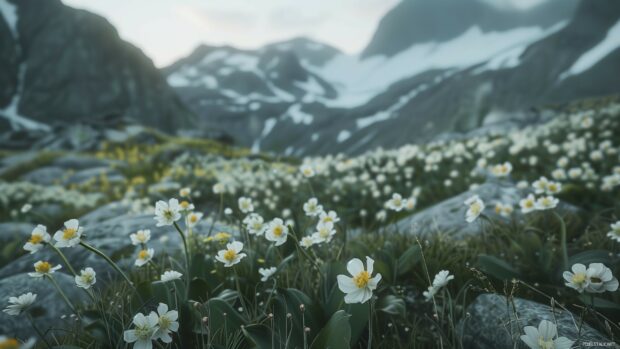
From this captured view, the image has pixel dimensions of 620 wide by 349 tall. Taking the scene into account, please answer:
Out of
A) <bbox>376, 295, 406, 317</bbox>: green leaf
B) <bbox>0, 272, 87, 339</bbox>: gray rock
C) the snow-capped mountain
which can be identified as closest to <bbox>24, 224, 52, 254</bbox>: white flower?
<bbox>0, 272, 87, 339</bbox>: gray rock

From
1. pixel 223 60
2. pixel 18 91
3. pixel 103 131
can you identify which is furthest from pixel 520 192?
pixel 223 60

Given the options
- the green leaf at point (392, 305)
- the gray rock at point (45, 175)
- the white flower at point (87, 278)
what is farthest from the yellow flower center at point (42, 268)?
the gray rock at point (45, 175)

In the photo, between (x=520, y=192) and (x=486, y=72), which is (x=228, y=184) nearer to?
(x=520, y=192)

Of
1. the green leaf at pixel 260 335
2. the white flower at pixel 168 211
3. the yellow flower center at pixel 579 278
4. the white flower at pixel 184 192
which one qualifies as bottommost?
the green leaf at pixel 260 335

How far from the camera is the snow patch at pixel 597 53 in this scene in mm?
58281

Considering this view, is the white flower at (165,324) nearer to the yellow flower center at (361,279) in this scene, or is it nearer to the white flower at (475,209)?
the yellow flower center at (361,279)

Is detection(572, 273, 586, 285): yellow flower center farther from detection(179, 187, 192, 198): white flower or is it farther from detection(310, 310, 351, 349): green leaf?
detection(179, 187, 192, 198): white flower

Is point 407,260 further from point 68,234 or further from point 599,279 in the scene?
point 68,234

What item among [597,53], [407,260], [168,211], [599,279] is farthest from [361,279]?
[597,53]

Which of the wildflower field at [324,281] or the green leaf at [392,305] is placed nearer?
the wildflower field at [324,281]

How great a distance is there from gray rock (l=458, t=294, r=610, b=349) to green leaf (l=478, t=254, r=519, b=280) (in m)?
0.31

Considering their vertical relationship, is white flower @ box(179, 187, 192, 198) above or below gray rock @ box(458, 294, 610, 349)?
above

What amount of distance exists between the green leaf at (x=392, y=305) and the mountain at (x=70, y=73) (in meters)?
81.4

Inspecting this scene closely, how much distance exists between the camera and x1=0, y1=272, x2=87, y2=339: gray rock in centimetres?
211
